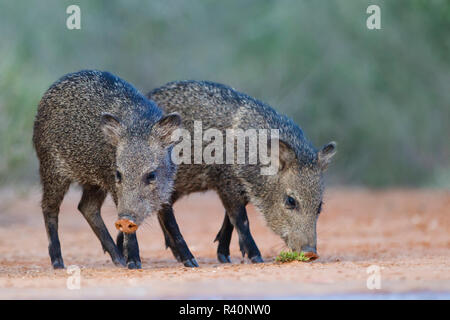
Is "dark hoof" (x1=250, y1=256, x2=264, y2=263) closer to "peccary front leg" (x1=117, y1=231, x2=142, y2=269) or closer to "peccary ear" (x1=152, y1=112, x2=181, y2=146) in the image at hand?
"peccary front leg" (x1=117, y1=231, x2=142, y2=269)

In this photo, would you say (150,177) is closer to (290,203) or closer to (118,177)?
(118,177)

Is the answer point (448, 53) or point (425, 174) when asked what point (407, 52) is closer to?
point (448, 53)

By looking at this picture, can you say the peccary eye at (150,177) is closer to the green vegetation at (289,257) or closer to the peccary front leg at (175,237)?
the peccary front leg at (175,237)

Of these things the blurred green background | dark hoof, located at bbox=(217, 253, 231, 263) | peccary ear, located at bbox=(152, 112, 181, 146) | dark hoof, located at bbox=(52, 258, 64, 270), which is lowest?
dark hoof, located at bbox=(217, 253, 231, 263)

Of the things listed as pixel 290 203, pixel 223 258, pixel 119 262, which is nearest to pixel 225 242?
pixel 223 258

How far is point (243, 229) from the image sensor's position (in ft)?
23.5

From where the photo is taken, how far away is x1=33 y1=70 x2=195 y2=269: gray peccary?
6457 mm

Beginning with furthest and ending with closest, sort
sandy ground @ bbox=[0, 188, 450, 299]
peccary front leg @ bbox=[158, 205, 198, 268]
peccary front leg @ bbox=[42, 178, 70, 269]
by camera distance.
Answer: peccary front leg @ bbox=[42, 178, 70, 269], peccary front leg @ bbox=[158, 205, 198, 268], sandy ground @ bbox=[0, 188, 450, 299]

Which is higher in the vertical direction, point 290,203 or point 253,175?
point 253,175

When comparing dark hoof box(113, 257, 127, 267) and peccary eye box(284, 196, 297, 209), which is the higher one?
peccary eye box(284, 196, 297, 209)

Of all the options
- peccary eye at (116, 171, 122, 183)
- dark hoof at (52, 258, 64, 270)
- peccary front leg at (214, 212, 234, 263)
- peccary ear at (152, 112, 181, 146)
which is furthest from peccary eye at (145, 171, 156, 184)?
peccary front leg at (214, 212, 234, 263)

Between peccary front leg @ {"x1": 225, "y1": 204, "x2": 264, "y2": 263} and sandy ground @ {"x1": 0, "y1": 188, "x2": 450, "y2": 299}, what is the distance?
5.2 inches

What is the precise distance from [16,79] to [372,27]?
884 cm

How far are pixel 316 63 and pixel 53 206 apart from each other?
1338 cm
